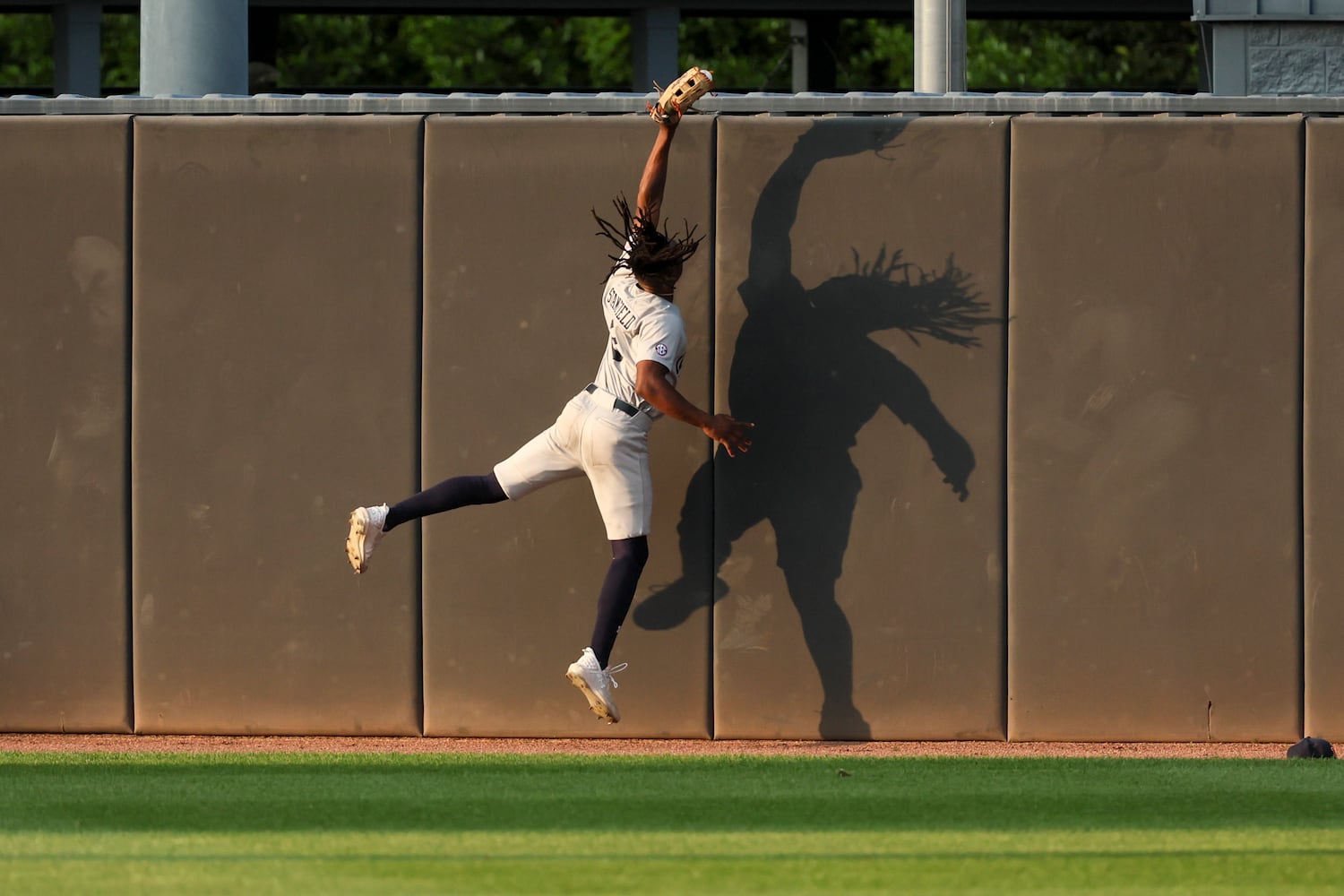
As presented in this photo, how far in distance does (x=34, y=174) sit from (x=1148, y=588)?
4.78 metres

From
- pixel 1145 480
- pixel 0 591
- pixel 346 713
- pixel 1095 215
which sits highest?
pixel 1095 215

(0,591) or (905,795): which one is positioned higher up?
(0,591)

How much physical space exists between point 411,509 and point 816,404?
5.43 feet

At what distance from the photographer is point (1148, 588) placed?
693 centimetres

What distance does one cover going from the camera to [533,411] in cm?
700

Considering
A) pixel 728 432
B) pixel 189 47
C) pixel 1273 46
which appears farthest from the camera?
pixel 1273 46

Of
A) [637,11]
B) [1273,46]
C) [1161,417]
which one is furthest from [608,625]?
[637,11]

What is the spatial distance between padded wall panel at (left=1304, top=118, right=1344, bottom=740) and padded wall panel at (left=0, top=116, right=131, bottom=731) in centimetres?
474

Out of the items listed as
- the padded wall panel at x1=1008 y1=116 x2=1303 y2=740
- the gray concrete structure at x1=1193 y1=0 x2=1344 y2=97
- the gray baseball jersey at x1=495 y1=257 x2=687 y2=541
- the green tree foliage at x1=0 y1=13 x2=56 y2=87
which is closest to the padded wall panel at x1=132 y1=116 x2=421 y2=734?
the gray baseball jersey at x1=495 y1=257 x2=687 y2=541

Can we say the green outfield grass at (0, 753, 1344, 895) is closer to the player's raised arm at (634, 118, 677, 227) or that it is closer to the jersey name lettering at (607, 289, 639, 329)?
the jersey name lettering at (607, 289, 639, 329)

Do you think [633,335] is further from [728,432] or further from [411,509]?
[411,509]

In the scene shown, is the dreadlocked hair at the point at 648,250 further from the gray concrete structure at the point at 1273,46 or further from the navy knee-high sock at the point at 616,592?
the gray concrete structure at the point at 1273,46

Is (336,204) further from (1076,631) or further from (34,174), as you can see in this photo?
(1076,631)

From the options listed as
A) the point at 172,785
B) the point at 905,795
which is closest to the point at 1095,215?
the point at 905,795
